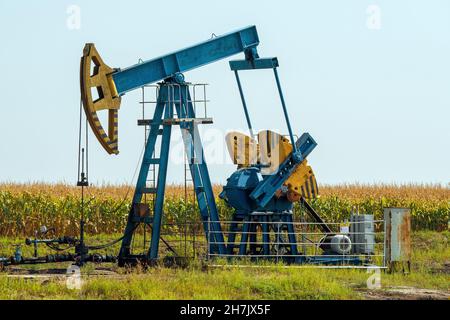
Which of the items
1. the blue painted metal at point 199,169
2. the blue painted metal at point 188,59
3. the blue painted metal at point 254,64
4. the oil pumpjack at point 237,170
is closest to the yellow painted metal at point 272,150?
the oil pumpjack at point 237,170

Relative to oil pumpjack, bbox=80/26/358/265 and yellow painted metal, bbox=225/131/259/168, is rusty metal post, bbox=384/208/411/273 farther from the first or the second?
yellow painted metal, bbox=225/131/259/168

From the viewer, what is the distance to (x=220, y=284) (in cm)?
1725

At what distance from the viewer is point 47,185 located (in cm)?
3431

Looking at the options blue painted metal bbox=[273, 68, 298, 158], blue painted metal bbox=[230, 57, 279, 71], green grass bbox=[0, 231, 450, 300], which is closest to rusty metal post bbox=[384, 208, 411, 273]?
green grass bbox=[0, 231, 450, 300]

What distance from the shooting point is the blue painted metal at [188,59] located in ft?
65.8

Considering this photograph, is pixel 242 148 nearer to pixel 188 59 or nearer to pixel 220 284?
pixel 188 59

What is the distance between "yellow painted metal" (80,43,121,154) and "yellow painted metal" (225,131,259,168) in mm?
2484

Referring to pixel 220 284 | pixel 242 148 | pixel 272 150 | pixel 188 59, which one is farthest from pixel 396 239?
pixel 188 59

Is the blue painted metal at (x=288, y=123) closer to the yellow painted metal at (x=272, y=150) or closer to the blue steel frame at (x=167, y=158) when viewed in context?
the yellow painted metal at (x=272, y=150)

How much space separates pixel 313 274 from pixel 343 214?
1262 cm

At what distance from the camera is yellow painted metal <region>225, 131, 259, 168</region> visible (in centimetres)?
2117

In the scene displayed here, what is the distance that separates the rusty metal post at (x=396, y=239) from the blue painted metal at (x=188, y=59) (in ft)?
12.6
